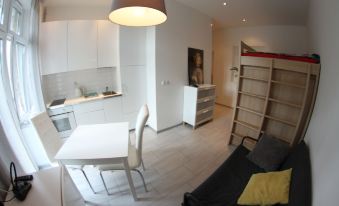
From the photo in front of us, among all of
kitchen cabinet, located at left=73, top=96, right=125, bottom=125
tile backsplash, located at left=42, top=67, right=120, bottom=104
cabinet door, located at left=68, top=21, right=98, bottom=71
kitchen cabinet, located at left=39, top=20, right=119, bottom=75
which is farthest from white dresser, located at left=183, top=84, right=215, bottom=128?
cabinet door, located at left=68, top=21, right=98, bottom=71

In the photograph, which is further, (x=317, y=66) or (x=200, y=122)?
(x=200, y=122)

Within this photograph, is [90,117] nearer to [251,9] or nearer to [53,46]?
[53,46]

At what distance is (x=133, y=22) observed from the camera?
1.49 metres

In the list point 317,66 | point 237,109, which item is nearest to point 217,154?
point 237,109

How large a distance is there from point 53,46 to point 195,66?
2822mm

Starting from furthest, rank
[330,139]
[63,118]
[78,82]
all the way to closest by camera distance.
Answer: [78,82]
[63,118]
[330,139]

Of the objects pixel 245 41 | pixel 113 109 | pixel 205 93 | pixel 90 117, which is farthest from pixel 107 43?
pixel 245 41

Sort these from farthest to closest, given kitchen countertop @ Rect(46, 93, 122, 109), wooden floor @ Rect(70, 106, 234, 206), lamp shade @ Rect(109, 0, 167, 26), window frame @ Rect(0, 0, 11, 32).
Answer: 1. kitchen countertop @ Rect(46, 93, 122, 109)
2. wooden floor @ Rect(70, 106, 234, 206)
3. window frame @ Rect(0, 0, 11, 32)
4. lamp shade @ Rect(109, 0, 167, 26)

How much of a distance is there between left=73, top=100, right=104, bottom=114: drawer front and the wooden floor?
108 cm

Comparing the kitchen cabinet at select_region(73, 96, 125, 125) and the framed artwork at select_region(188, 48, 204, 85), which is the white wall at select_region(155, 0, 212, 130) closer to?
the framed artwork at select_region(188, 48, 204, 85)

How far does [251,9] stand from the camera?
336 cm

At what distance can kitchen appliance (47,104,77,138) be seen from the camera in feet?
9.67

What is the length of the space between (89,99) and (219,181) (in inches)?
105

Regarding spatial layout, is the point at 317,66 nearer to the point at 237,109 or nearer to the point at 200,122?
the point at 237,109
